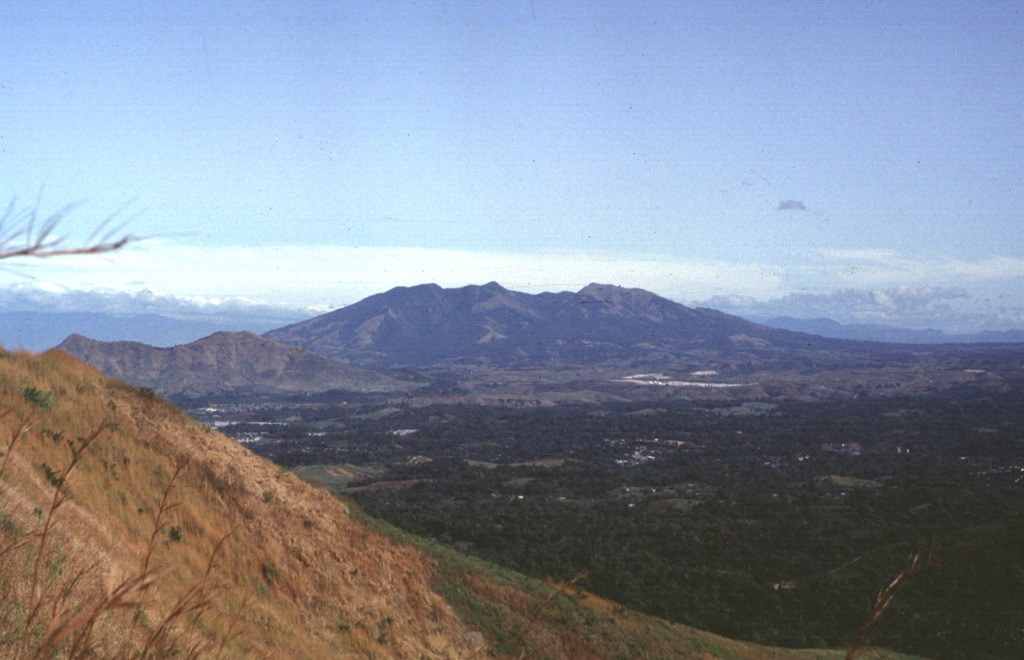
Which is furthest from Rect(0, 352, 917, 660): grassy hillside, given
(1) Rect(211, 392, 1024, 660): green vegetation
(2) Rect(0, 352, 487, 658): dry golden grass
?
(1) Rect(211, 392, 1024, 660): green vegetation

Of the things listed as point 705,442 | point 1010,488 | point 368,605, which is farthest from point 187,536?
point 705,442

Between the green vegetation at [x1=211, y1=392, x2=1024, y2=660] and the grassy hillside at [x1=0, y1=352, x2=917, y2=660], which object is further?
the green vegetation at [x1=211, y1=392, x2=1024, y2=660]

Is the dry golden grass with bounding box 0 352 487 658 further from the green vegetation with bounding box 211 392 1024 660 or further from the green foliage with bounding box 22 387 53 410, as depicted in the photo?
the green vegetation with bounding box 211 392 1024 660

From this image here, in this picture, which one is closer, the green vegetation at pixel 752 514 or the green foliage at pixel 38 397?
the green foliage at pixel 38 397

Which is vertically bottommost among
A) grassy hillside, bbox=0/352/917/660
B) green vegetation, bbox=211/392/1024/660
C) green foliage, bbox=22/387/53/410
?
green vegetation, bbox=211/392/1024/660

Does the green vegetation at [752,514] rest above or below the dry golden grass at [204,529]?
below

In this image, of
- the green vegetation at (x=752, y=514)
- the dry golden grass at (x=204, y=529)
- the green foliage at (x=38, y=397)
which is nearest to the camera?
the dry golden grass at (x=204, y=529)

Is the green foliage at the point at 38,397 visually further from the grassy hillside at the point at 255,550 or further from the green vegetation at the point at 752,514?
the green vegetation at the point at 752,514

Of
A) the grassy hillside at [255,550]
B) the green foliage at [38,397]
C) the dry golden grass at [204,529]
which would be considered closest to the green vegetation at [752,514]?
the grassy hillside at [255,550]

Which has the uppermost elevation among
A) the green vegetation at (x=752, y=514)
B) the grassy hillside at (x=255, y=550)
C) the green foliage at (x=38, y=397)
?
the green foliage at (x=38, y=397)
